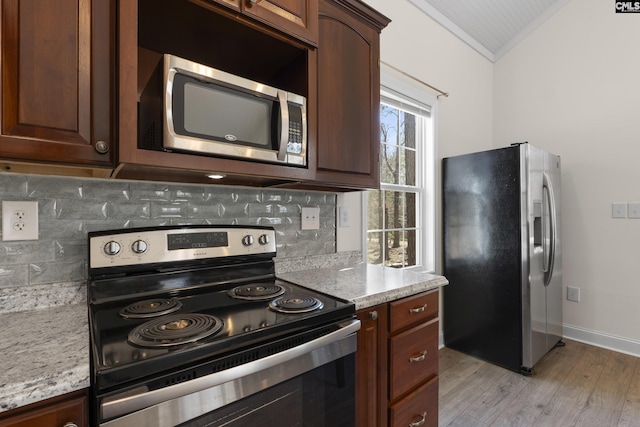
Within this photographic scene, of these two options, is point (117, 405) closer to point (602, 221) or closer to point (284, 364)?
point (284, 364)

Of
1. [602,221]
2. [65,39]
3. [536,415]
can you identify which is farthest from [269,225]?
[602,221]

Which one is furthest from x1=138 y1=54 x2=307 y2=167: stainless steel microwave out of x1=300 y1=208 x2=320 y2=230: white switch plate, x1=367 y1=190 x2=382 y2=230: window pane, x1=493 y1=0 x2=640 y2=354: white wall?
x1=493 y1=0 x2=640 y2=354: white wall

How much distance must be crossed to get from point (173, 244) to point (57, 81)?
63 centimetres

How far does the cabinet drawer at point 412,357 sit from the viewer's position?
1305mm

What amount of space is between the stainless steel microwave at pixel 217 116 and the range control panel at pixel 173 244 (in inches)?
13.7

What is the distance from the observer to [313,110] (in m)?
1.37

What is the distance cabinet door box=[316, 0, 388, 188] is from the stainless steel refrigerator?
1.31 meters

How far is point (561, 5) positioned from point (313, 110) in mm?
3359


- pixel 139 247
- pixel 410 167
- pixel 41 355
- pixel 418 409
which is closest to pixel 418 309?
pixel 418 409

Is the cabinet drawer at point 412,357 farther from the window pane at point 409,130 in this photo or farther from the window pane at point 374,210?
the window pane at point 409,130

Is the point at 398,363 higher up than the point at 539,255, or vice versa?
the point at 539,255

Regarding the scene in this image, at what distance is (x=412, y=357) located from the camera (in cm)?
139

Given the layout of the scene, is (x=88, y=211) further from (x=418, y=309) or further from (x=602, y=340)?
(x=602, y=340)

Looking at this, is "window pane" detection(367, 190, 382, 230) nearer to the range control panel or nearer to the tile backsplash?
the tile backsplash
